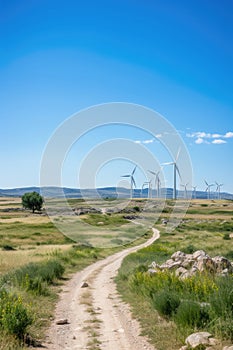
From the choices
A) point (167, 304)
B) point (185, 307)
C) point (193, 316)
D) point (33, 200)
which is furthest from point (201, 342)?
point (33, 200)

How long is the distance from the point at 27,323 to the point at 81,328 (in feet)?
7.80

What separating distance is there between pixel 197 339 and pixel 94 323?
4.61 metres

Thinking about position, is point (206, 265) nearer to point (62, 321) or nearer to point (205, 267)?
point (205, 267)

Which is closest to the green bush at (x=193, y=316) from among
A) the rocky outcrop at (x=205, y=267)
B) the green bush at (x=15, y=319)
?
the green bush at (x=15, y=319)

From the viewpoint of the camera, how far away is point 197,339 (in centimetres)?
908

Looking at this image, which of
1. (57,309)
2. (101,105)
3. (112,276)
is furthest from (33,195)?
(57,309)

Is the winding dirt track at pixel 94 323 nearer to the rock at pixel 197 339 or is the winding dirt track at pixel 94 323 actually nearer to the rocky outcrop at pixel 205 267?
the rock at pixel 197 339

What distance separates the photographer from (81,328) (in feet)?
39.7

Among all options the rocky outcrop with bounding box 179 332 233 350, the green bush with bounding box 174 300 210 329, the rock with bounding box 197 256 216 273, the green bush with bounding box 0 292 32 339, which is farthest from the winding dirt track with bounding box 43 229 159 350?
the rock with bounding box 197 256 216 273

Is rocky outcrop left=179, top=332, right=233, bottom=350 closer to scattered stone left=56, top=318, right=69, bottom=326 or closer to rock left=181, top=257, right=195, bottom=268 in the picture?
scattered stone left=56, top=318, right=69, bottom=326

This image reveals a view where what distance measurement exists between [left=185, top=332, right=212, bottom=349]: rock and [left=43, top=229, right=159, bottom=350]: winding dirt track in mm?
1302

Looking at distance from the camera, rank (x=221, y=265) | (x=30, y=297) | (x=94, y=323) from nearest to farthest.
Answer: (x=94, y=323) < (x=30, y=297) < (x=221, y=265)

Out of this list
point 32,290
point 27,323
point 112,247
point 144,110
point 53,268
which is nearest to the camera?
point 27,323

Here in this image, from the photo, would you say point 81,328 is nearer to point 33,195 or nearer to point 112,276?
point 112,276
